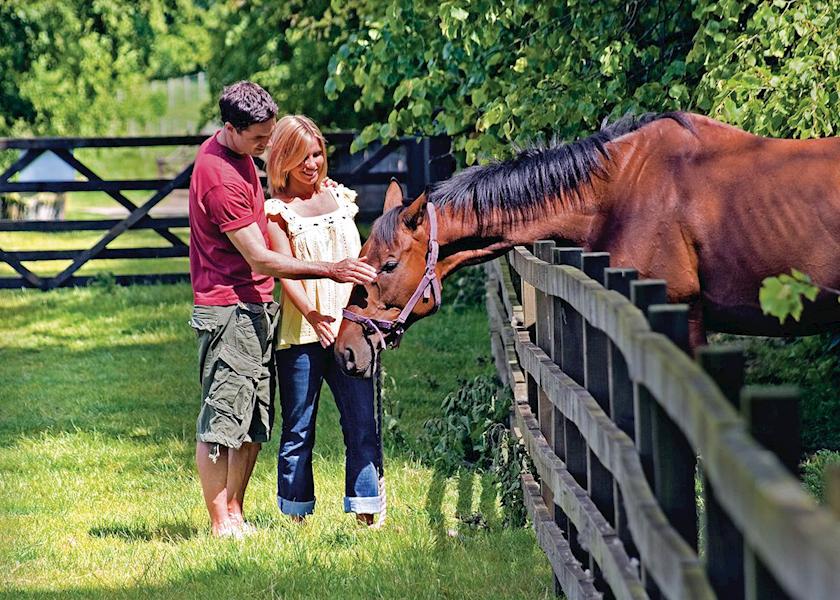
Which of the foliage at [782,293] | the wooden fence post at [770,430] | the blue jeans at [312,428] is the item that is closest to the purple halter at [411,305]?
the blue jeans at [312,428]

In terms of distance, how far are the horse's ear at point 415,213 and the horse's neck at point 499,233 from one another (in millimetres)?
128

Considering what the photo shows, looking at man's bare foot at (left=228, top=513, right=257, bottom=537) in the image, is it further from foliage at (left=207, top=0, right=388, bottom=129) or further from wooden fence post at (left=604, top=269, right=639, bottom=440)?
foliage at (left=207, top=0, right=388, bottom=129)

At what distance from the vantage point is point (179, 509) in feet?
19.0

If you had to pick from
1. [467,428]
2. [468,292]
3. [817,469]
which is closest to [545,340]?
[467,428]

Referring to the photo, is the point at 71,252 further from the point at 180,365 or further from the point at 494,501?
the point at 494,501

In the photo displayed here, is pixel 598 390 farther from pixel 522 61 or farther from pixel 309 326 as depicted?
pixel 522 61

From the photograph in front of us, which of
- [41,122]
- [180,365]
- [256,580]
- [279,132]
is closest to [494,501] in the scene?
[256,580]

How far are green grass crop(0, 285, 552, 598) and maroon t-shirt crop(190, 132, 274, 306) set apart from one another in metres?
0.99

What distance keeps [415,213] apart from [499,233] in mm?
403

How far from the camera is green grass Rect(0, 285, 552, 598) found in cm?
463

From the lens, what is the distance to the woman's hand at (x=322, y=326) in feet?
17.0

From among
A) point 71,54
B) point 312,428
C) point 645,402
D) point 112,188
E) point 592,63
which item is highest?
point 71,54

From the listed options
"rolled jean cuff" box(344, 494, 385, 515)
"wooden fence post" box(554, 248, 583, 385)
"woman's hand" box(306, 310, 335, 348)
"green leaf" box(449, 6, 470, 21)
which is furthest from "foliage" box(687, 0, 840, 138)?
"rolled jean cuff" box(344, 494, 385, 515)

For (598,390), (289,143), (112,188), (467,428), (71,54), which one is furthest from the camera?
(71,54)
